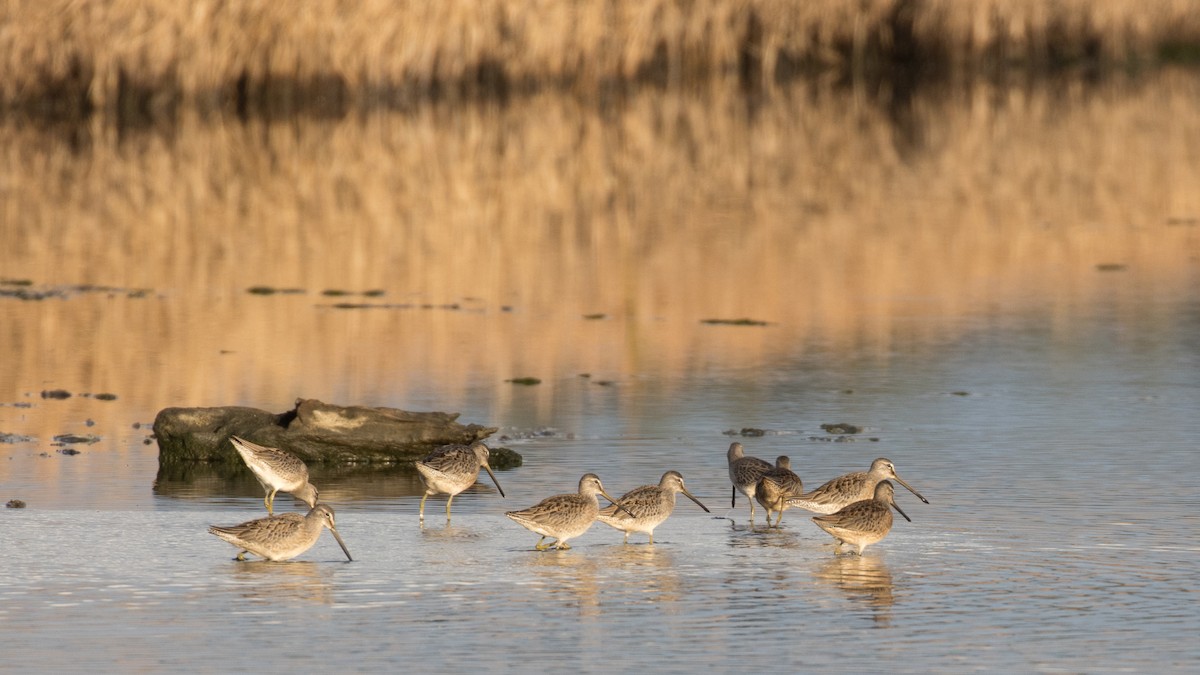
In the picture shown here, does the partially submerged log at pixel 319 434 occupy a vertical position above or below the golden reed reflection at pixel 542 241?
below

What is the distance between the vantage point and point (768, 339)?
19.8 m

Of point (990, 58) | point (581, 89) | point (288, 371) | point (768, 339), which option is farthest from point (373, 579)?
point (990, 58)

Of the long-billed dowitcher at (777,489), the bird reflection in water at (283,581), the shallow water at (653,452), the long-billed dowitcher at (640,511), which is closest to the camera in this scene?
the shallow water at (653,452)

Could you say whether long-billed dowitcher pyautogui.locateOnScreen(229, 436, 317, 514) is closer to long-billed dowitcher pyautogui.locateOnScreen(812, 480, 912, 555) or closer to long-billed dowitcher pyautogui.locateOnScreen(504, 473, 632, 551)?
long-billed dowitcher pyautogui.locateOnScreen(504, 473, 632, 551)

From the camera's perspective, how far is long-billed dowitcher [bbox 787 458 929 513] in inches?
480

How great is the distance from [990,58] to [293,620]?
51.7 m

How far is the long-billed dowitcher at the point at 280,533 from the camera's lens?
11109 millimetres

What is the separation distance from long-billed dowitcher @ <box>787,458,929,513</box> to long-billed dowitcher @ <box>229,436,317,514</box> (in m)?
2.64

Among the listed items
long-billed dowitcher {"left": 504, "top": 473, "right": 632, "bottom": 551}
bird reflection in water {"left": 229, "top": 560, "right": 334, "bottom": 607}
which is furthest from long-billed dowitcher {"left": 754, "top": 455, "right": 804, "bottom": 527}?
bird reflection in water {"left": 229, "top": 560, "right": 334, "bottom": 607}

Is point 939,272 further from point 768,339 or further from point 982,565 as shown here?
point 982,565

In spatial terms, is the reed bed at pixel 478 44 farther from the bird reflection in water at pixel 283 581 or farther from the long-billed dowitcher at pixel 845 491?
the bird reflection in water at pixel 283 581

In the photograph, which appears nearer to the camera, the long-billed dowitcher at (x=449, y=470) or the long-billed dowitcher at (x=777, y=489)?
the long-billed dowitcher at (x=777, y=489)

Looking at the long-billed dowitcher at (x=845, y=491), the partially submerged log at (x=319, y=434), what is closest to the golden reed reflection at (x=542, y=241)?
the partially submerged log at (x=319, y=434)

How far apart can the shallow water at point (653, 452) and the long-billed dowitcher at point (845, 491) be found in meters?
0.18
